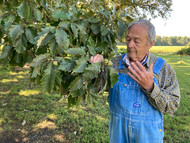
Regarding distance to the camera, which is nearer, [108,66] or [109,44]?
[108,66]

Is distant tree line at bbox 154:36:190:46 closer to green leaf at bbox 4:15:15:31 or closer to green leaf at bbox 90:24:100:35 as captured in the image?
green leaf at bbox 90:24:100:35

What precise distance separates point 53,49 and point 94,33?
48 cm

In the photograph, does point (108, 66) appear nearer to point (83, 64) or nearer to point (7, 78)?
point (83, 64)

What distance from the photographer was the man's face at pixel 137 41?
54.9 inches

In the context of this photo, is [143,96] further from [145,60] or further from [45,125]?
[45,125]

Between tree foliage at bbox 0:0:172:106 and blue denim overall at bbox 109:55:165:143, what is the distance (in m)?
0.30

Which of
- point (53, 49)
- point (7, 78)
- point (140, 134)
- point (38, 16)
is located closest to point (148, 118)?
point (140, 134)

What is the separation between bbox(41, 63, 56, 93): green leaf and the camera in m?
1.01

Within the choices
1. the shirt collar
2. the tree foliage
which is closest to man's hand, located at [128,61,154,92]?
the tree foliage

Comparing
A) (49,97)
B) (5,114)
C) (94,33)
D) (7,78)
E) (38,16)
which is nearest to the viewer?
(38,16)

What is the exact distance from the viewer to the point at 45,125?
341 centimetres

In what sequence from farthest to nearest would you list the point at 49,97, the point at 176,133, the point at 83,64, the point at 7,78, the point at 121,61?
the point at 7,78 < the point at 49,97 < the point at 176,133 < the point at 121,61 < the point at 83,64

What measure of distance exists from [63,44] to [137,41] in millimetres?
682

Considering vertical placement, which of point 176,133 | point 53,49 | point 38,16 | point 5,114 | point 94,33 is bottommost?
point 176,133
